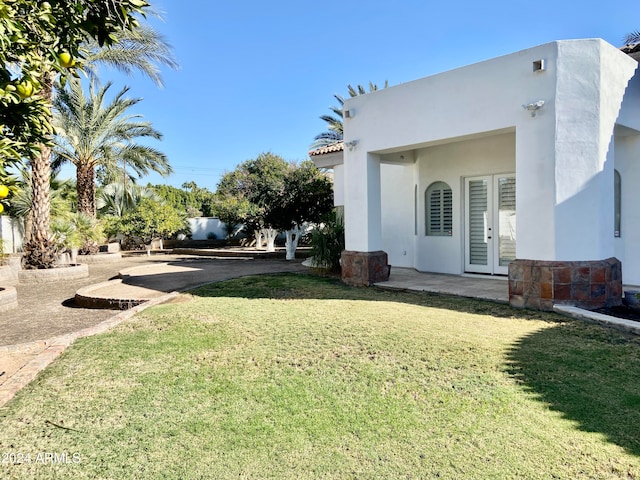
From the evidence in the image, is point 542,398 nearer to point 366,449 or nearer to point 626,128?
point 366,449

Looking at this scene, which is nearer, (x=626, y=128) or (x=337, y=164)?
(x=626, y=128)

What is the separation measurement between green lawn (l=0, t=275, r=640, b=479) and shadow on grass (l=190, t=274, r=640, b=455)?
21 mm

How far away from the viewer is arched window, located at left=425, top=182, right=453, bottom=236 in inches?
498

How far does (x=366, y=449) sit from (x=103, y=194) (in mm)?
30818

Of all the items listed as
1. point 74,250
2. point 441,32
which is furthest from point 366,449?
point 74,250

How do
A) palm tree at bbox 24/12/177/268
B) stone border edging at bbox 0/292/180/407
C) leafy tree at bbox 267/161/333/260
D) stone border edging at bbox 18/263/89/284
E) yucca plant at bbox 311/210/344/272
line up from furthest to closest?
1. leafy tree at bbox 267/161/333/260
2. palm tree at bbox 24/12/177/268
3. stone border edging at bbox 18/263/89/284
4. yucca plant at bbox 311/210/344/272
5. stone border edging at bbox 0/292/180/407

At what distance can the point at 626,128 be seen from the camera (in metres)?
9.45

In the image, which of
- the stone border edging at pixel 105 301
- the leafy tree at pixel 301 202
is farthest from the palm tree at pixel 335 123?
the stone border edging at pixel 105 301

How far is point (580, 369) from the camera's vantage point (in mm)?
5168

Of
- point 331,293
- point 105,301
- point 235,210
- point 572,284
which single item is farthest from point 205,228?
point 572,284

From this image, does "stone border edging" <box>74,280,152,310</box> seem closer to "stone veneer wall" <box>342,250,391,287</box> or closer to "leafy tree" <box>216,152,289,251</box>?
"stone veneer wall" <box>342,250,391,287</box>

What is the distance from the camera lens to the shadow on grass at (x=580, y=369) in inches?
158

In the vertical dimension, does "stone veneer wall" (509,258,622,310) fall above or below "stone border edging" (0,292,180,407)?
above

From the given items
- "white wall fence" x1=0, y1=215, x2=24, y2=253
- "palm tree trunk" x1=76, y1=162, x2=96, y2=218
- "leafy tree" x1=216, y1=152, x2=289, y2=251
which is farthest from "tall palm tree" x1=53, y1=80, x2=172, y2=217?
"leafy tree" x1=216, y1=152, x2=289, y2=251
